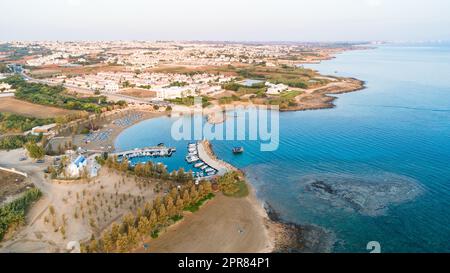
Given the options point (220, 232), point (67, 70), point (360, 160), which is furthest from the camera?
point (67, 70)

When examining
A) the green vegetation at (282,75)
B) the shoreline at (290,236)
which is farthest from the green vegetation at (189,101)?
the shoreline at (290,236)

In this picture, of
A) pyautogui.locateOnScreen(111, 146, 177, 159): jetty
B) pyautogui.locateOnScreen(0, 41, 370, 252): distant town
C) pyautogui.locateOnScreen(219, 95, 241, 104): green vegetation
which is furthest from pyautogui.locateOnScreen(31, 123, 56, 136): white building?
pyautogui.locateOnScreen(219, 95, 241, 104): green vegetation

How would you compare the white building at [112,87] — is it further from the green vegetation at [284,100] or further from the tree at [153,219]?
the tree at [153,219]

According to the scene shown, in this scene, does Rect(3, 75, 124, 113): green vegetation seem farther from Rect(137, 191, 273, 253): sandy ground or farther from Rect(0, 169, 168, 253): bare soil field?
Rect(137, 191, 273, 253): sandy ground

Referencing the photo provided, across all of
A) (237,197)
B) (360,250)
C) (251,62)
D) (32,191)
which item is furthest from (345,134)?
(251,62)

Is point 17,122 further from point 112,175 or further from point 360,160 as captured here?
point 360,160

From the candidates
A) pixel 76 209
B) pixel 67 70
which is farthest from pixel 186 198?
pixel 67 70

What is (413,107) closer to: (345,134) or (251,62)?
(345,134)
